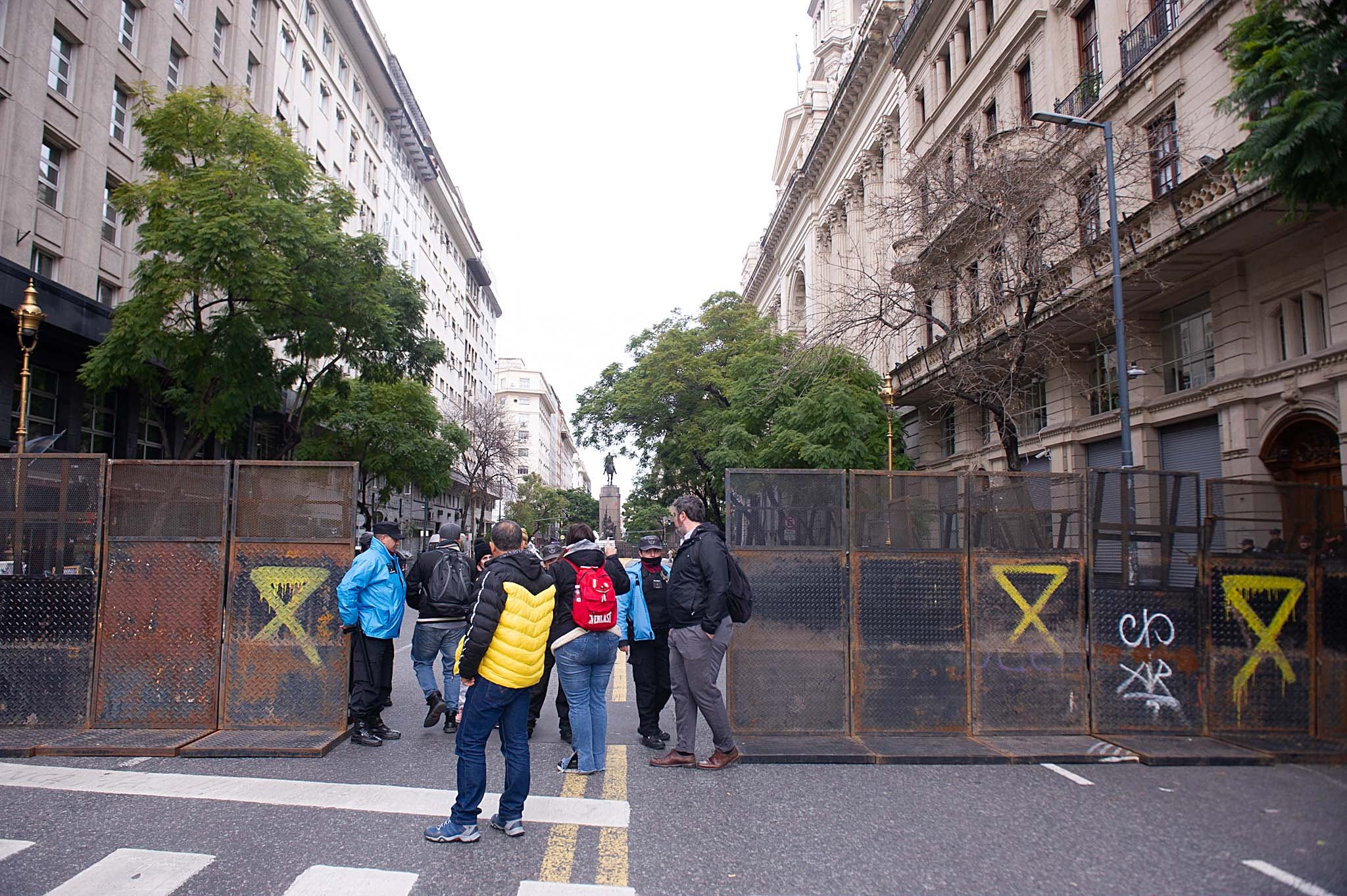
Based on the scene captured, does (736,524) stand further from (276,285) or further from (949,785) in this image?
(276,285)

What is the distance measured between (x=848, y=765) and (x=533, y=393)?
13454 centimetres

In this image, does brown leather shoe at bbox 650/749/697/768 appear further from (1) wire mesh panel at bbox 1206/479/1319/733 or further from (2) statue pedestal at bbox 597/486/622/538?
(2) statue pedestal at bbox 597/486/622/538

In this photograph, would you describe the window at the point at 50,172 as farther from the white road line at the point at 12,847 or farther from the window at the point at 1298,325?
the window at the point at 1298,325

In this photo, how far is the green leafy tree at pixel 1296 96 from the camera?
763 cm

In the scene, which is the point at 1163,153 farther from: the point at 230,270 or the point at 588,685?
the point at 230,270

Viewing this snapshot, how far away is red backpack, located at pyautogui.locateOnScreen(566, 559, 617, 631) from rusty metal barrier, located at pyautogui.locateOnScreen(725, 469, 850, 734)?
1.78 m

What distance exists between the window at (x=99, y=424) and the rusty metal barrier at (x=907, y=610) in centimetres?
2284

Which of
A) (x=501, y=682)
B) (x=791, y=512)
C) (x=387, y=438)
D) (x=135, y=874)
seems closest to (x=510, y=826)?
(x=501, y=682)

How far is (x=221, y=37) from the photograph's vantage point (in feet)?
103

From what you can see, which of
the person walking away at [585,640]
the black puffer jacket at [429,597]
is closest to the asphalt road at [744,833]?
the person walking away at [585,640]

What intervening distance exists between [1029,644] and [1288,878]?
3497 millimetres

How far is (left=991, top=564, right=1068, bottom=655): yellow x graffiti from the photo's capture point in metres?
8.01

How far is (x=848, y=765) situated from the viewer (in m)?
7.04

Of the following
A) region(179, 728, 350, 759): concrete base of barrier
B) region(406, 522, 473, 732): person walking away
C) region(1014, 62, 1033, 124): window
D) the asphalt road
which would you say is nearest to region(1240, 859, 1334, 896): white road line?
the asphalt road
